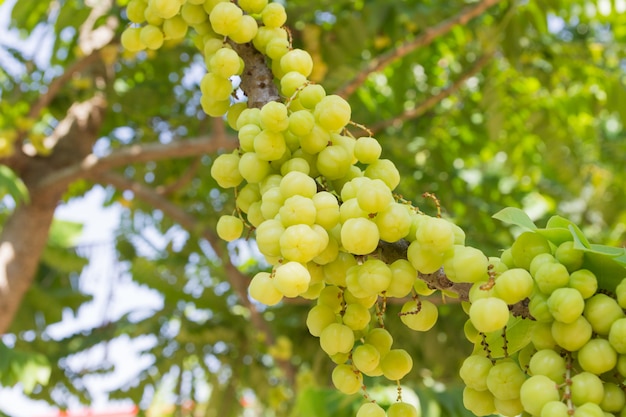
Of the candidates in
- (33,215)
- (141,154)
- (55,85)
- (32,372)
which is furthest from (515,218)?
(33,215)

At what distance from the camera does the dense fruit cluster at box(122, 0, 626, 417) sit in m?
0.60

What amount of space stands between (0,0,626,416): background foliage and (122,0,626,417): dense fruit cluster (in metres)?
1.76

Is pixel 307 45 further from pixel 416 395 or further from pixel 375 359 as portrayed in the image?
pixel 375 359

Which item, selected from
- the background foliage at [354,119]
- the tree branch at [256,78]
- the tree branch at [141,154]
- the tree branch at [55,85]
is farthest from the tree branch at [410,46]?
the tree branch at [256,78]

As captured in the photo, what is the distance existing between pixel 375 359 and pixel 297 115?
0.29 metres

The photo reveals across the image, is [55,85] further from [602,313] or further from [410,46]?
[602,313]

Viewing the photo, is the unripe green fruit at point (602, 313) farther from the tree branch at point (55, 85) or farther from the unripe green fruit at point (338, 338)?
the tree branch at point (55, 85)

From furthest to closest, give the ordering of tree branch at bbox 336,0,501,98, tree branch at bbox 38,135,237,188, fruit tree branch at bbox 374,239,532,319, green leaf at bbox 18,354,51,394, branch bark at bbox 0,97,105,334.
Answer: branch bark at bbox 0,97,105,334 < tree branch at bbox 38,135,237,188 < tree branch at bbox 336,0,501,98 < green leaf at bbox 18,354,51,394 < fruit tree branch at bbox 374,239,532,319

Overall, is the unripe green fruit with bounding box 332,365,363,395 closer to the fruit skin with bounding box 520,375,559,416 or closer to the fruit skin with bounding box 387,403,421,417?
the fruit skin with bounding box 387,403,421,417

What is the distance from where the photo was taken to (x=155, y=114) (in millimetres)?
3857

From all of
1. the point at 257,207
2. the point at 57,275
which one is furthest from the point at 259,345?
the point at 257,207

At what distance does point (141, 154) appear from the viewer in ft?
9.65

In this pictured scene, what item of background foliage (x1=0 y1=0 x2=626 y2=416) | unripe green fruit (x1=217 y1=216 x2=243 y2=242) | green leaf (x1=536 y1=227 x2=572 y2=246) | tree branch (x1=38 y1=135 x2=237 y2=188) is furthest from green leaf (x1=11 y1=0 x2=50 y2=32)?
green leaf (x1=536 y1=227 x2=572 y2=246)

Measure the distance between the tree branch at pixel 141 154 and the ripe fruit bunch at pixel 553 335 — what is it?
2.07 m
